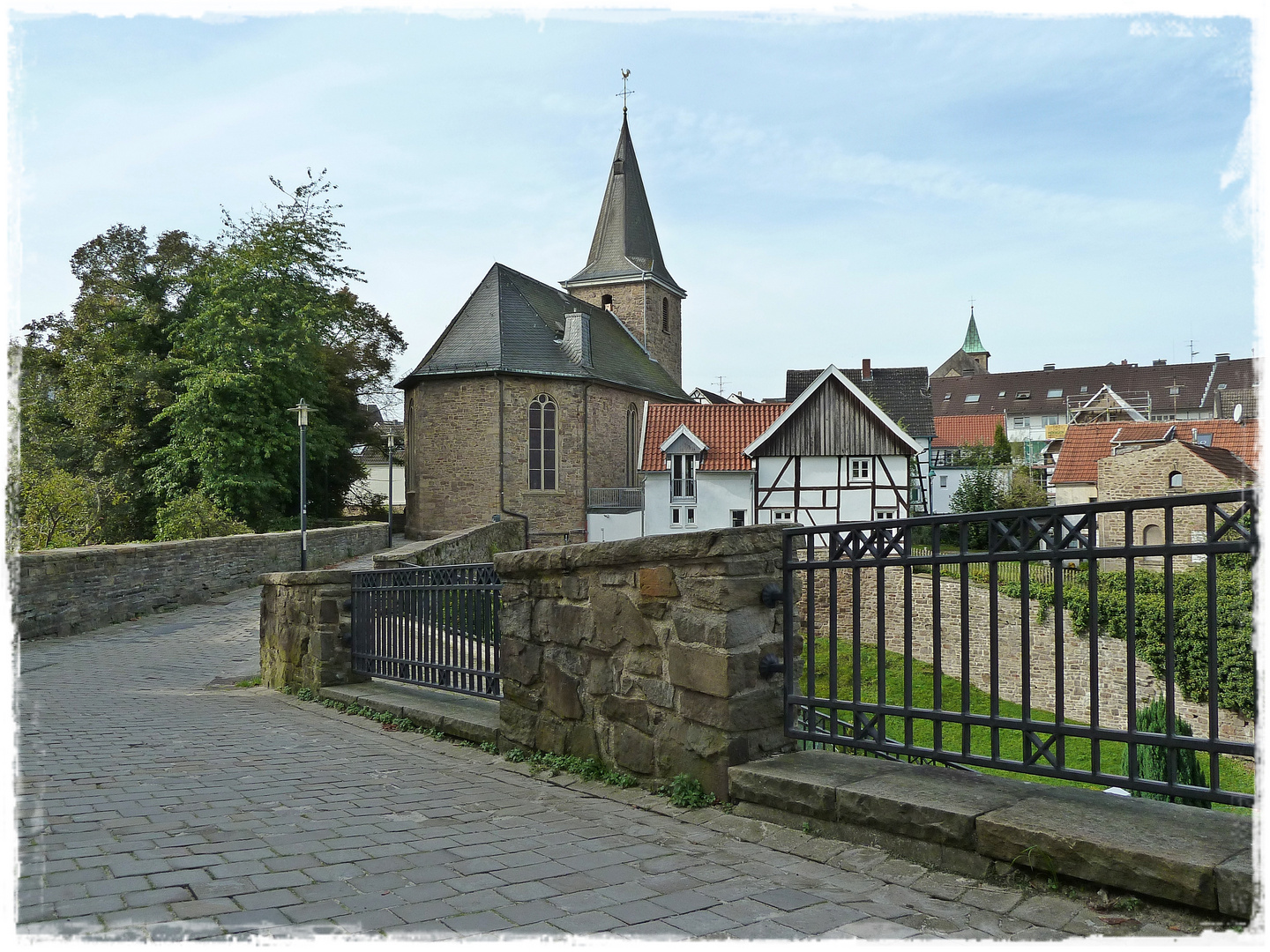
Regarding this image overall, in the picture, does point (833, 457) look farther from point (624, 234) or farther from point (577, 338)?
point (624, 234)

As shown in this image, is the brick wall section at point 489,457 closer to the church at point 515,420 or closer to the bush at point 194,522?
the church at point 515,420

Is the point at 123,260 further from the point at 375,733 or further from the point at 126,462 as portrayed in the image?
the point at 375,733

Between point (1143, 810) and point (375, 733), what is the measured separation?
5.07 metres

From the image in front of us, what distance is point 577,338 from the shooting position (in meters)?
39.2

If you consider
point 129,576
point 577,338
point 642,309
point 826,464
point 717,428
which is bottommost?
point 129,576

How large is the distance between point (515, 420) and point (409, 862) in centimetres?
3380

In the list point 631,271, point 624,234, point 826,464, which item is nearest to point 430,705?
point 826,464

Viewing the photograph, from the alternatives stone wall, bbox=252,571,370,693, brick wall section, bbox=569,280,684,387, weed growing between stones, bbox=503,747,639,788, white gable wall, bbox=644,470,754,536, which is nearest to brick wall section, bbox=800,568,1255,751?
white gable wall, bbox=644,470,754,536

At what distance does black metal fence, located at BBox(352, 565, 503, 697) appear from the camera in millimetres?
6328

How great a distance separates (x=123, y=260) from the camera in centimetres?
3516

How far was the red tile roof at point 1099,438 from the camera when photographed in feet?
121

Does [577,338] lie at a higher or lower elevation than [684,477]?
higher

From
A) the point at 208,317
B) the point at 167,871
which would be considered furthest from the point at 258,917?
the point at 208,317

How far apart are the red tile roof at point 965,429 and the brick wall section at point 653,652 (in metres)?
65.6
